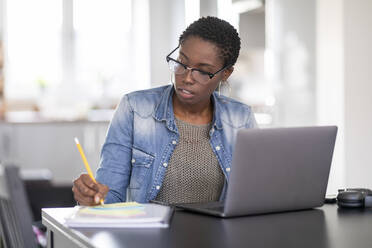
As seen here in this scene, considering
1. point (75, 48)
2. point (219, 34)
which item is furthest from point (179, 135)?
point (75, 48)

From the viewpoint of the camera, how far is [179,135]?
6.57ft

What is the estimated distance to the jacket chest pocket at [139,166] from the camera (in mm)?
1944

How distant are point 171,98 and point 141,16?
4.79 meters

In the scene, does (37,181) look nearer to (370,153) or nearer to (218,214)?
(370,153)

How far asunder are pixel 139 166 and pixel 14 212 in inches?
18.8

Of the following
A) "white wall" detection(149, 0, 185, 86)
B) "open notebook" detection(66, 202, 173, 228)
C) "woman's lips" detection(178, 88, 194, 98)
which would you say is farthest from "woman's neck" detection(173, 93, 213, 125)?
"white wall" detection(149, 0, 185, 86)

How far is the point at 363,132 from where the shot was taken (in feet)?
11.6

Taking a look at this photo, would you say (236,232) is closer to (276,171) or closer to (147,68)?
(276,171)

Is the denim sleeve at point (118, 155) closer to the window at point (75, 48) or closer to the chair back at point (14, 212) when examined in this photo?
the chair back at point (14, 212)

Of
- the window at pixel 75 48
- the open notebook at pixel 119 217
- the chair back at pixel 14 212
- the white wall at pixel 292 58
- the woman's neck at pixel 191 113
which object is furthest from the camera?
the window at pixel 75 48

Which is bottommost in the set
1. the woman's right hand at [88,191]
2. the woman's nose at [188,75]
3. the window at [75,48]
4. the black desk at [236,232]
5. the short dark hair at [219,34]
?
the black desk at [236,232]

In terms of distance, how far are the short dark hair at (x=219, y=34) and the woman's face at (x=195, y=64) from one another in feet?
0.06

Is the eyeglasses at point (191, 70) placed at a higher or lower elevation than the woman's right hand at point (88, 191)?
higher

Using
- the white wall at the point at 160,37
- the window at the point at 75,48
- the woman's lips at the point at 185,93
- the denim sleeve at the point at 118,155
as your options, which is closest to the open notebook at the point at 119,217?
the denim sleeve at the point at 118,155
